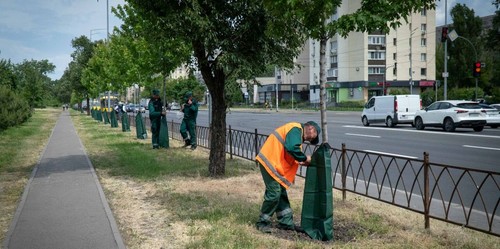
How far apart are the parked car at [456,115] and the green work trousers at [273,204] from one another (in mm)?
16824

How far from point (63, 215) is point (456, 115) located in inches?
709

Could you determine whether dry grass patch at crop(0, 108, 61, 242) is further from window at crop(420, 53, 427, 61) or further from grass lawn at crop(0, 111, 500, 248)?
window at crop(420, 53, 427, 61)

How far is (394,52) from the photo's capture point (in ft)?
221

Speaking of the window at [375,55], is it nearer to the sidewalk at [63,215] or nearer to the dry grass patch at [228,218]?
the dry grass patch at [228,218]

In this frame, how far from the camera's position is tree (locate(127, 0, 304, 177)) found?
28.0ft

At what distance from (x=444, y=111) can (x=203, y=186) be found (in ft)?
52.3

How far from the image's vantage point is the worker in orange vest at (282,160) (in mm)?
5309

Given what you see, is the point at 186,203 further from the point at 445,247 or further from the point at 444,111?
the point at 444,111

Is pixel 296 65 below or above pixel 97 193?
above

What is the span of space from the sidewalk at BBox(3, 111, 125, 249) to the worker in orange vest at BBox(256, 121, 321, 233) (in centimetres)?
178

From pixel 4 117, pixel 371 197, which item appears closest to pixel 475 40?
pixel 4 117

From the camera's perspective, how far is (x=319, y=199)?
214 inches

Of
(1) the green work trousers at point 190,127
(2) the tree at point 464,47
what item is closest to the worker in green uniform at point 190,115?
(1) the green work trousers at point 190,127

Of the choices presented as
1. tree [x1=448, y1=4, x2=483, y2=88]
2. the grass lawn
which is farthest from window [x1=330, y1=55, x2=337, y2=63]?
the grass lawn
